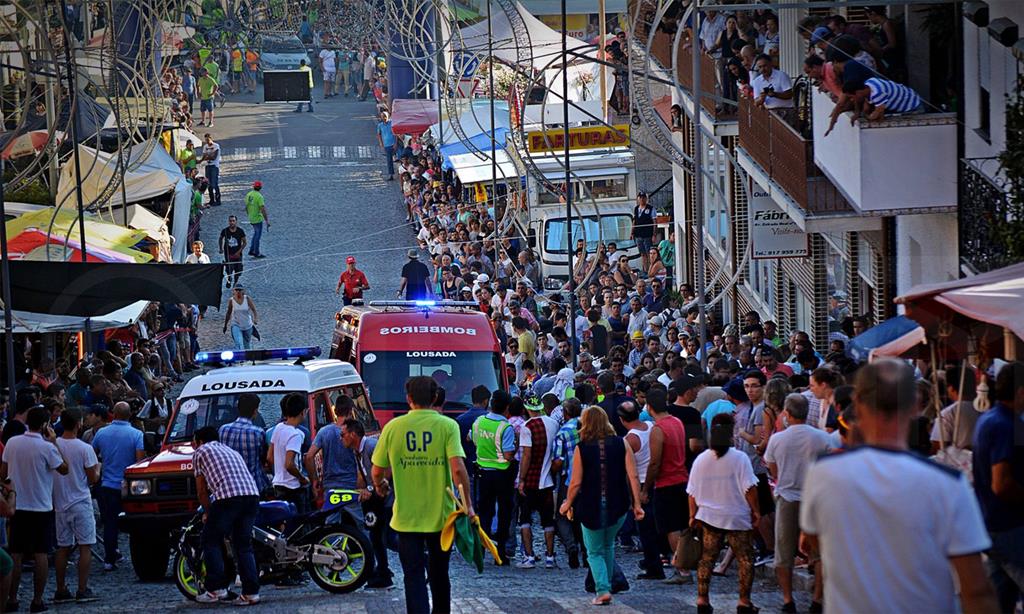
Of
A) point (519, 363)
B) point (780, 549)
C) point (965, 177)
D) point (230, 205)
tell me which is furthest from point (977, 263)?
point (230, 205)

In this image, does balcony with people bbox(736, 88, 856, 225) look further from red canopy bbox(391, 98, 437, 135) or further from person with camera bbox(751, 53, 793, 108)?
red canopy bbox(391, 98, 437, 135)

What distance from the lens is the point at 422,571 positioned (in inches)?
401

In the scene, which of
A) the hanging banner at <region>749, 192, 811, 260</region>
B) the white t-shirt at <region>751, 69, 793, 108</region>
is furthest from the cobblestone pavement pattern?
the white t-shirt at <region>751, 69, 793, 108</region>

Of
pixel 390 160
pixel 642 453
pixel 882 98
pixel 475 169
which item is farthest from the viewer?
pixel 390 160

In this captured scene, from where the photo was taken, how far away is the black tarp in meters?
18.4

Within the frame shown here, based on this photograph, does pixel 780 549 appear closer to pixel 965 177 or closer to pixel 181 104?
pixel 965 177

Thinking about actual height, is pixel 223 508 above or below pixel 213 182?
below

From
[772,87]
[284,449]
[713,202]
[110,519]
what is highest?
[772,87]

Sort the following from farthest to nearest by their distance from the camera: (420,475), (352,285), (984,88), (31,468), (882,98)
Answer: (352,285) < (882,98) < (984,88) < (31,468) < (420,475)

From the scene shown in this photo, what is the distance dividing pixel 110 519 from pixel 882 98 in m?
8.39

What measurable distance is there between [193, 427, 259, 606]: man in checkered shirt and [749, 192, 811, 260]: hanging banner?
10.4 m

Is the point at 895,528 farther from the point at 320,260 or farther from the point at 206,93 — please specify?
the point at 206,93

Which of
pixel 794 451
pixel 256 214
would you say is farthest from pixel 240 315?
pixel 794 451

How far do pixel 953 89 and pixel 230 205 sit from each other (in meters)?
31.5
